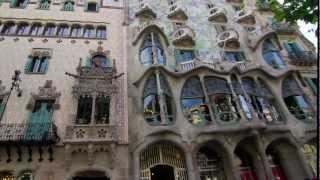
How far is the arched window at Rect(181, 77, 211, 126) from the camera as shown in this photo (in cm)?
1702

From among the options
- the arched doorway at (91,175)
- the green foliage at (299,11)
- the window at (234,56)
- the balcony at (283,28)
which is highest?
the balcony at (283,28)

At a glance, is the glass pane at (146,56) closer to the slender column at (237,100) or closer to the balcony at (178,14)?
the balcony at (178,14)

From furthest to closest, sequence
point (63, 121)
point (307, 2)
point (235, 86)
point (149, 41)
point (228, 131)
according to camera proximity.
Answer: point (149, 41) → point (235, 86) → point (228, 131) → point (63, 121) → point (307, 2)

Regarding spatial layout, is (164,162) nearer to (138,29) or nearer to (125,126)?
(125,126)

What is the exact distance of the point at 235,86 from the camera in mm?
18484

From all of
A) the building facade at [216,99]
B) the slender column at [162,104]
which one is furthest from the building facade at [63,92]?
the slender column at [162,104]

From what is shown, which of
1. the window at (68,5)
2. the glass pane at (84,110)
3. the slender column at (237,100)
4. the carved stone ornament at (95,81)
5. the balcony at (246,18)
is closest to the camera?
the glass pane at (84,110)

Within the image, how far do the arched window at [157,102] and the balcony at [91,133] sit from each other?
2999mm

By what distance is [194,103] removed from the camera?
17.7 meters

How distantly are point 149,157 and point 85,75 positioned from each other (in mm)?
7278

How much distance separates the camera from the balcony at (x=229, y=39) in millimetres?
22031

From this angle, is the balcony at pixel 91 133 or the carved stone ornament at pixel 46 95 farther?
the carved stone ornament at pixel 46 95

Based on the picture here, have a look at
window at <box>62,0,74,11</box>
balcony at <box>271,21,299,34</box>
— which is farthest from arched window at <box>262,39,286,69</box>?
window at <box>62,0,74,11</box>

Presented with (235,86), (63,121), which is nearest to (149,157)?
(63,121)
